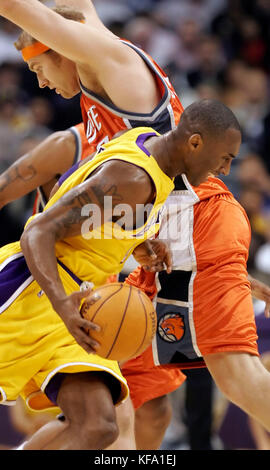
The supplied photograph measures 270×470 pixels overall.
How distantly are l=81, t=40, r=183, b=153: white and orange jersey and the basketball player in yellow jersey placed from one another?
0.96ft

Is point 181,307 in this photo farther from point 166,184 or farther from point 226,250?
point 166,184

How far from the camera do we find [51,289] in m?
2.81

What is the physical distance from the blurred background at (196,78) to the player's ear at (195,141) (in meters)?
2.68

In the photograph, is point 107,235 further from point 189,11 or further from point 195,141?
point 189,11

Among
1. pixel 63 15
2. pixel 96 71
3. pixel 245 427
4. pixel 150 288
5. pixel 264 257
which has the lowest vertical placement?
pixel 264 257

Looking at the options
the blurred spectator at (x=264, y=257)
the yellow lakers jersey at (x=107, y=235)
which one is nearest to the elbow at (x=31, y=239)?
the yellow lakers jersey at (x=107, y=235)

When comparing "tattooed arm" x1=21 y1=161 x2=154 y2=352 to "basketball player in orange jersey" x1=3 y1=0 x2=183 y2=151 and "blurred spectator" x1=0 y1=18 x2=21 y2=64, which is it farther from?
"blurred spectator" x1=0 y1=18 x2=21 y2=64

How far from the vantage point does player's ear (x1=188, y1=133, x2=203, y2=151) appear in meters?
3.11

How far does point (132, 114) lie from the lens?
11.5ft

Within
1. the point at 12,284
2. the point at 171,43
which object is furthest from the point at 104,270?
the point at 171,43

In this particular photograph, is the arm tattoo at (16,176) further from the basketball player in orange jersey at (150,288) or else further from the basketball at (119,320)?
the basketball at (119,320)

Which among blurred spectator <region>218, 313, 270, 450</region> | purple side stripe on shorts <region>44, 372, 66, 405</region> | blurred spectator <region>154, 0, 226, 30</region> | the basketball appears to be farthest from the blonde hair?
blurred spectator <region>154, 0, 226, 30</region>

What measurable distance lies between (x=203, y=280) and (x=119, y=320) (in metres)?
0.80

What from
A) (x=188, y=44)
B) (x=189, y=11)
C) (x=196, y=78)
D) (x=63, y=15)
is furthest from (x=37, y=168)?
(x=189, y=11)
